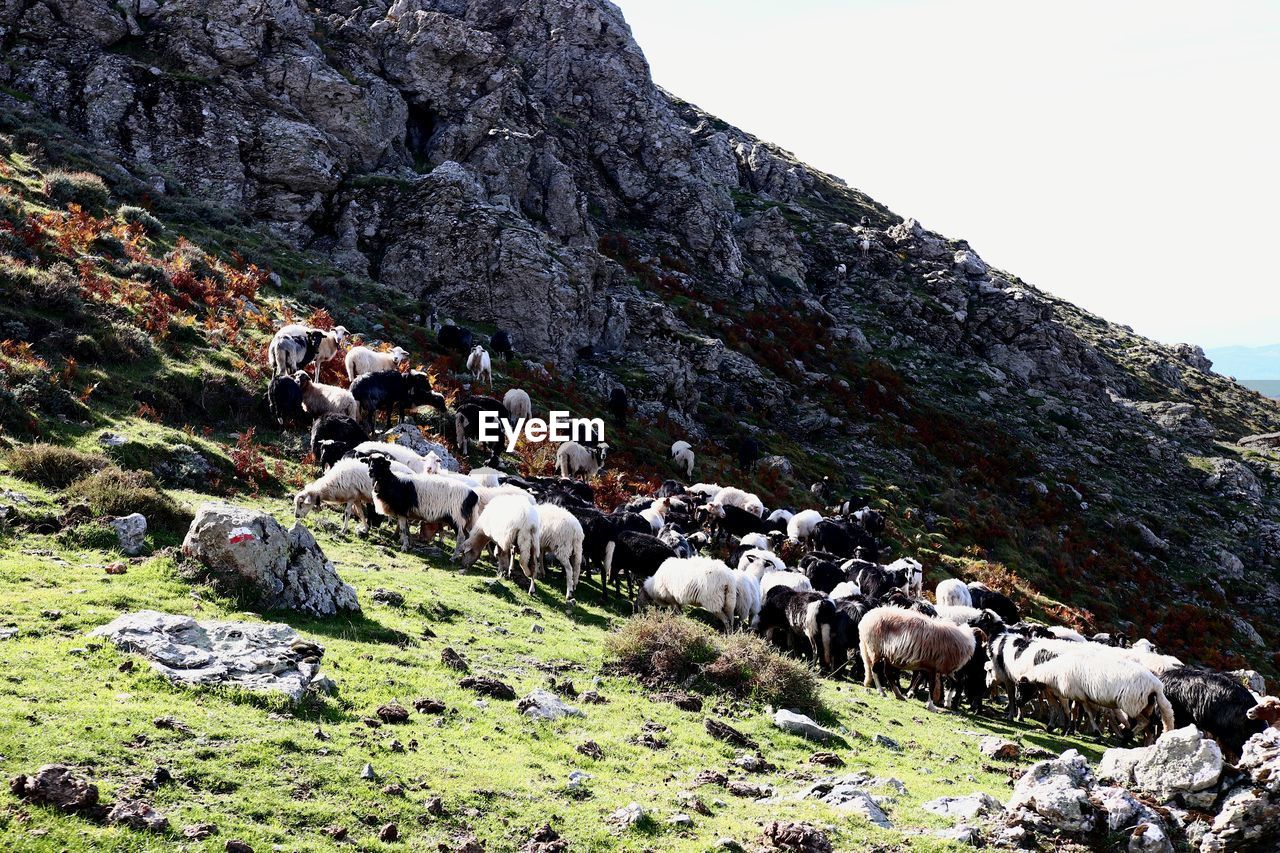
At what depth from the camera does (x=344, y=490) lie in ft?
59.7

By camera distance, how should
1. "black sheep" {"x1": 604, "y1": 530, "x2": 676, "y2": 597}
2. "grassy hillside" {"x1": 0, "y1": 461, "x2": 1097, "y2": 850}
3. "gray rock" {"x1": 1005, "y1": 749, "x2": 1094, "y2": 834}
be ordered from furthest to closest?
"black sheep" {"x1": 604, "y1": 530, "x2": 676, "y2": 597}, "gray rock" {"x1": 1005, "y1": 749, "x2": 1094, "y2": 834}, "grassy hillside" {"x1": 0, "y1": 461, "x2": 1097, "y2": 850}

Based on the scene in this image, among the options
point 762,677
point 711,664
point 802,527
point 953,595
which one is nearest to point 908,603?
point 953,595

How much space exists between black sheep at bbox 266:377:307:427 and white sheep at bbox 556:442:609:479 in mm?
9691

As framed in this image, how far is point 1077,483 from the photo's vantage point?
53219 millimetres

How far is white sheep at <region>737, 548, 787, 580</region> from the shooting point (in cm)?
2123

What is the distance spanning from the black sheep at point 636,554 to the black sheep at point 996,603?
10.4 meters

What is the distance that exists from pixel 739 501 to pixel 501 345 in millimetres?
15215

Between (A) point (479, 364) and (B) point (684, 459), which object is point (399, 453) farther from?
(B) point (684, 459)

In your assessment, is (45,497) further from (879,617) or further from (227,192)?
(227,192)

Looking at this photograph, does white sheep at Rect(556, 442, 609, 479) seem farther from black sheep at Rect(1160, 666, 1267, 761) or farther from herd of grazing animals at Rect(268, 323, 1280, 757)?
black sheep at Rect(1160, 666, 1267, 761)

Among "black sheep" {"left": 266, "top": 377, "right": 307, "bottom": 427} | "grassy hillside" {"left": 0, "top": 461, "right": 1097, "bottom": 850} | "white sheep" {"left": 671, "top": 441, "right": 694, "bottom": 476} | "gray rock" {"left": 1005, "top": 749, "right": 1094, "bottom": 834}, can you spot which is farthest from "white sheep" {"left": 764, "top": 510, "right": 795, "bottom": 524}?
"gray rock" {"left": 1005, "top": 749, "right": 1094, "bottom": 834}

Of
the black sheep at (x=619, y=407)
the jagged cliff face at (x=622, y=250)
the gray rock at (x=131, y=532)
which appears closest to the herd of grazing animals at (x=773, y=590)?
the gray rock at (x=131, y=532)

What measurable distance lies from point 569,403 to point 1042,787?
1142 inches

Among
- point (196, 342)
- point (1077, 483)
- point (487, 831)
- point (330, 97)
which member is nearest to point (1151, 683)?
point (487, 831)
